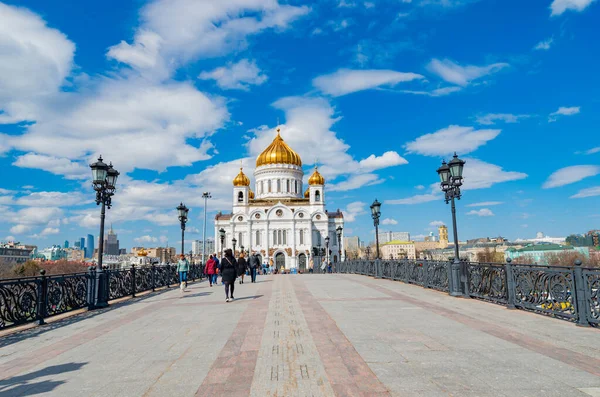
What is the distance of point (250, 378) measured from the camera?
15.3 ft

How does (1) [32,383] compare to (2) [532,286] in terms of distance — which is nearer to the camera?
(1) [32,383]

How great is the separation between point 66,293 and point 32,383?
20.1ft

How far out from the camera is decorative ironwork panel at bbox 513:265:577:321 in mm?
7758

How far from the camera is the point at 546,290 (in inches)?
329

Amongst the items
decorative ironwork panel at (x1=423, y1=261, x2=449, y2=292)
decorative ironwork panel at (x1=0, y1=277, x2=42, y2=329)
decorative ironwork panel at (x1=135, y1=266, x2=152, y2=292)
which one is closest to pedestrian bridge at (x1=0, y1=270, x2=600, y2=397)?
decorative ironwork panel at (x1=0, y1=277, x2=42, y2=329)

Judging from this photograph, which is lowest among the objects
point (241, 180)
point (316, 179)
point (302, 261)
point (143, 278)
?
point (302, 261)

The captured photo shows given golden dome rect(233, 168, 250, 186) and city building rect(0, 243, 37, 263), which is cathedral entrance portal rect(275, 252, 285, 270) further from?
city building rect(0, 243, 37, 263)

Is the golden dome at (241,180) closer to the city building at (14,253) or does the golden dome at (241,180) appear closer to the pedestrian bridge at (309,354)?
the pedestrian bridge at (309,354)

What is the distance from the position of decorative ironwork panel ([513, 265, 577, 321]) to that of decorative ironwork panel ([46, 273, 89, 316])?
36.5 feet

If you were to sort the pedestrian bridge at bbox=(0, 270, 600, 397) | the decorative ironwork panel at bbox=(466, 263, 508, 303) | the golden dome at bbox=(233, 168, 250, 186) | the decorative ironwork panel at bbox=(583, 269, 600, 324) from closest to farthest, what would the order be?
the pedestrian bridge at bbox=(0, 270, 600, 397) → the decorative ironwork panel at bbox=(583, 269, 600, 324) → the decorative ironwork panel at bbox=(466, 263, 508, 303) → the golden dome at bbox=(233, 168, 250, 186)

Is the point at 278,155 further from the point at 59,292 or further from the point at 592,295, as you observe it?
the point at 592,295

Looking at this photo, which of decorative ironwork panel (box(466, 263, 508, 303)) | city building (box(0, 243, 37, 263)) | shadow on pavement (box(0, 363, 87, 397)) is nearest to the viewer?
shadow on pavement (box(0, 363, 87, 397))

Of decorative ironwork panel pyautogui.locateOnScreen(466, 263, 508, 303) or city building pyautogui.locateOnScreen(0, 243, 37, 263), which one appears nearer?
decorative ironwork panel pyautogui.locateOnScreen(466, 263, 508, 303)

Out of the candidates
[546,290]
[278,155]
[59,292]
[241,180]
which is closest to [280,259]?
[241,180]
